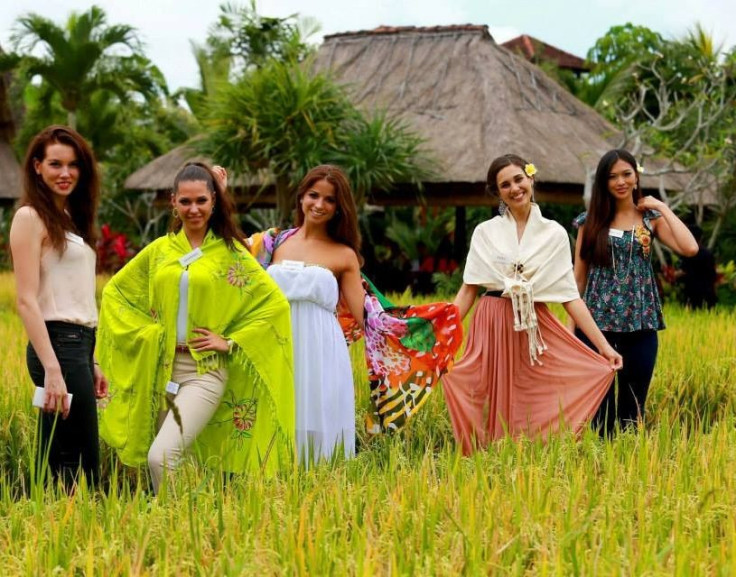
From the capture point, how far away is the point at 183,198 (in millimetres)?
3416

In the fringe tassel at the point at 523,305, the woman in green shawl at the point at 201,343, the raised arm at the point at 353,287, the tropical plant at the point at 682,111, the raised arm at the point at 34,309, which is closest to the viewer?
the raised arm at the point at 34,309

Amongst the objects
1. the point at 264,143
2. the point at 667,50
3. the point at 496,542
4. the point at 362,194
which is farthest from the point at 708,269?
the point at 667,50

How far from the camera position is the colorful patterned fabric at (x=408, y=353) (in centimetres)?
412

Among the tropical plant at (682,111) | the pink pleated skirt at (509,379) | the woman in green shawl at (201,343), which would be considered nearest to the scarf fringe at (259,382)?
the woman in green shawl at (201,343)

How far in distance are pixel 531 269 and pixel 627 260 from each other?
17.9 inches

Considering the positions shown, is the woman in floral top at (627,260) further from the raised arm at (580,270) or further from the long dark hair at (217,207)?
the long dark hair at (217,207)

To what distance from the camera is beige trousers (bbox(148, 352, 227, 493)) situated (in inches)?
126

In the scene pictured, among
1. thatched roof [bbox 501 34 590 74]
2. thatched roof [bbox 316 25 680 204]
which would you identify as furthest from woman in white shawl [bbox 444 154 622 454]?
thatched roof [bbox 501 34 590 74]

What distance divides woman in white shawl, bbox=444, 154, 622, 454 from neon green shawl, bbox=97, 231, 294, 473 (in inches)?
37.8

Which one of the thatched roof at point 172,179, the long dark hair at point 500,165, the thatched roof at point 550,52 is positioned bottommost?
the long dark hair at point 500,165

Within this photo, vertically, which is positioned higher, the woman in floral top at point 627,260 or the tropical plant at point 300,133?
the tropical plant at point 300,133

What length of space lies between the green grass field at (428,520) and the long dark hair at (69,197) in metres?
A: 0.83

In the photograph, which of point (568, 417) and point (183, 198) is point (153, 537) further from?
point (568, 417)

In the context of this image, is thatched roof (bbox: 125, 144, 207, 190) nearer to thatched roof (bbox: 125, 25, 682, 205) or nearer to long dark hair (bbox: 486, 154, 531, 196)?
thatched roof (bbox: 125, 25, 682, 205)
